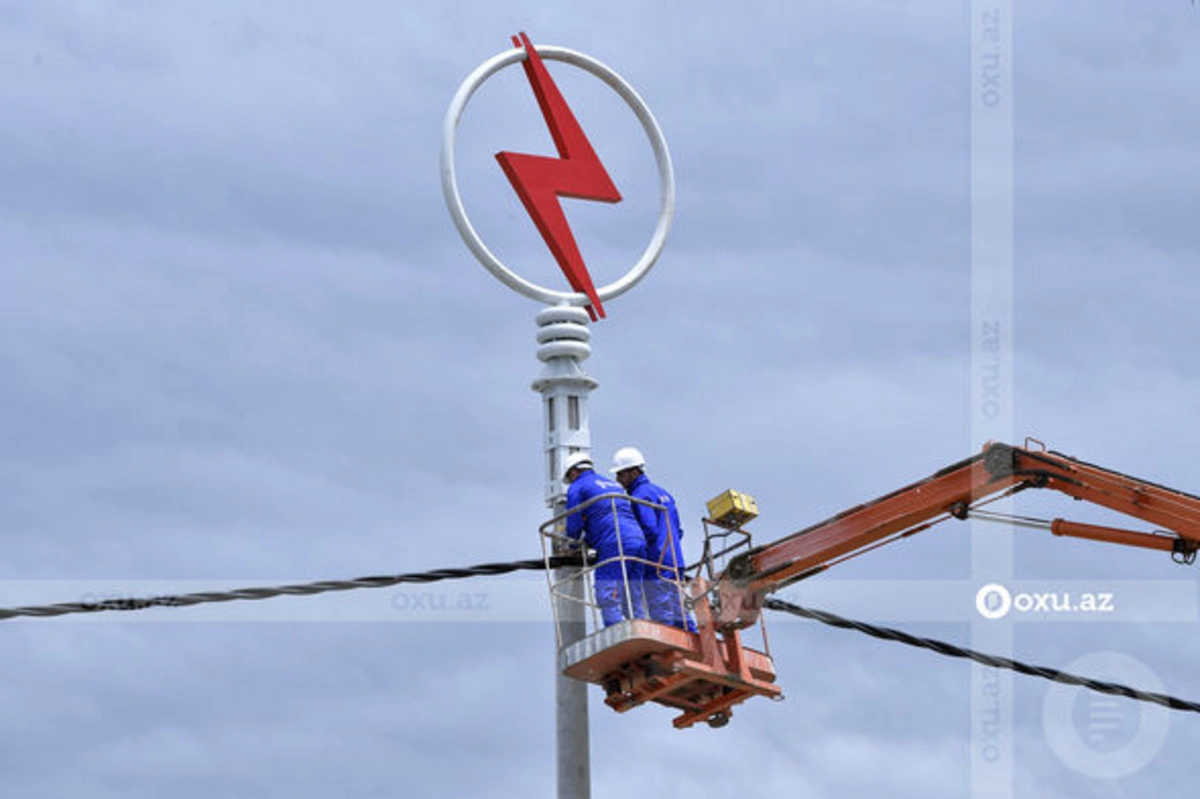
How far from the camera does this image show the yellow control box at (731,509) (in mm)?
24766

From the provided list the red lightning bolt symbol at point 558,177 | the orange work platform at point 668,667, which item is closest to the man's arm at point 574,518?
the orange work platform at point 668,667

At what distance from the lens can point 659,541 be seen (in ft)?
83.6

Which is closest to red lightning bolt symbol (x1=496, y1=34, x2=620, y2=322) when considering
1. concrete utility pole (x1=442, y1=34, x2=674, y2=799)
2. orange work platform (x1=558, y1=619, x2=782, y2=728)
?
concrete utility pole (x1=442, y1=34, x2=674, y2=799)

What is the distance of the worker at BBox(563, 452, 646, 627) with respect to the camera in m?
24.8

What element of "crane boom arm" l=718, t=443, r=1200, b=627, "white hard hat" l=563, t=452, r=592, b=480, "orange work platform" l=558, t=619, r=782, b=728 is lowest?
"orange work platform" l=558, t=619, r=782, b=728

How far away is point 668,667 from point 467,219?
5.10 metres

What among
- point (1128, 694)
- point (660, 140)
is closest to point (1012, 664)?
point (1128, 694)

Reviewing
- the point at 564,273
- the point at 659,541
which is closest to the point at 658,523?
the point at 659,541

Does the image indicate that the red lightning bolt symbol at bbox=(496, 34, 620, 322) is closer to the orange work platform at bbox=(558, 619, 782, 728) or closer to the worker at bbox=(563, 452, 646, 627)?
the worker at bbox=(563, 452, 646, 627)

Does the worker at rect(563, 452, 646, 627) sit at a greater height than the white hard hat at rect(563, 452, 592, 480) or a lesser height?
lesser

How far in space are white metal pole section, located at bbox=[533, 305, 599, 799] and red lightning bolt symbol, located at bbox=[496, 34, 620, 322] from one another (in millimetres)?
700

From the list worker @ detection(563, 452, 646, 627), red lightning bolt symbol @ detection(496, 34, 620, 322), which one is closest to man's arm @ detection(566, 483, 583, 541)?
worker @ detection(563, 452, 646, 627)

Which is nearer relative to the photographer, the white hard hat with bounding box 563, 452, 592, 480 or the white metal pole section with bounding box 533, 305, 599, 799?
the white metal pole section with bounding box 533, 305, 599, 799

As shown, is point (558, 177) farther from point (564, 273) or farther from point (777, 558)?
point (777, 558)
